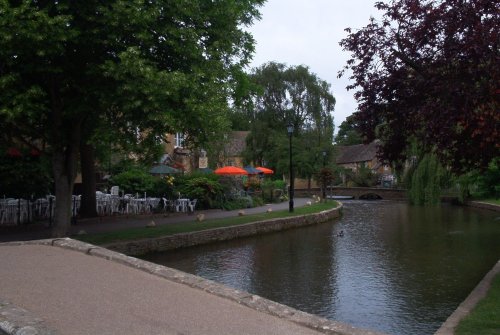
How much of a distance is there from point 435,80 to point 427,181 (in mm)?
31040

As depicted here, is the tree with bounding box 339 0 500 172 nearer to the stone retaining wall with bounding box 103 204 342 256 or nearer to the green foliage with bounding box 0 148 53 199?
the stone retaining wall with bounding box 103 204 342 256

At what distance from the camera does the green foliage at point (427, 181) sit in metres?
36.7

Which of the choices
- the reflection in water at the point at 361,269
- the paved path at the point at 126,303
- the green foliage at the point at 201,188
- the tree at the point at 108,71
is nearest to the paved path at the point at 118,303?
the paved path at the point at 126,303

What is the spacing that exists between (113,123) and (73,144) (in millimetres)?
1579

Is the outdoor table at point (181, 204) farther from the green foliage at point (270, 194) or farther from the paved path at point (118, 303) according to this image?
the paved path at point (118, 303)

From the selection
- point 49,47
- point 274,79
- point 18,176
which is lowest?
point 18,176

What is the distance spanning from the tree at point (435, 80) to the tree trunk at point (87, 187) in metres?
13.3

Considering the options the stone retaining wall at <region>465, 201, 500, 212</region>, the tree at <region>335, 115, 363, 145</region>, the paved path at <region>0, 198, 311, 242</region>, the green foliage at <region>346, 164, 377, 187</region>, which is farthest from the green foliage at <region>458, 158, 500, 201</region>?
the tree at <region>335, 115, 363, 145</region>

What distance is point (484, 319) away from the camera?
23.0 ft

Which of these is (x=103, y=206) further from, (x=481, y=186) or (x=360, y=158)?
(x=360, y=158)

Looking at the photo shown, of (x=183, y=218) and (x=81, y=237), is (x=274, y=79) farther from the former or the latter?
(x=81, y=237)

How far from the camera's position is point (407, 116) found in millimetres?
9000

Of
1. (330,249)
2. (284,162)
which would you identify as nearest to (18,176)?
(330,249)

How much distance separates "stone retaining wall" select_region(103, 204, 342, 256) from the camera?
14305 millimetres
